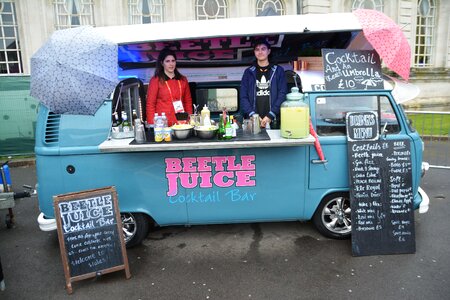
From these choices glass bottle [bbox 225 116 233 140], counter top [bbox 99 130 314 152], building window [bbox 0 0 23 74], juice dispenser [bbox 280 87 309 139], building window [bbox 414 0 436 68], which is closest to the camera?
counter top [bbox 99 130 314 152]

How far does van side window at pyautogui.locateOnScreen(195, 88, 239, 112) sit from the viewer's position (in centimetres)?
634

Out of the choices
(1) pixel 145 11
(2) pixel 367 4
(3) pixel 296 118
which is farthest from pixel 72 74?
(2) pixel 367 4

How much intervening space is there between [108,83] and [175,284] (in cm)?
221

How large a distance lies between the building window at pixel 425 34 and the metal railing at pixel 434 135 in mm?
11230


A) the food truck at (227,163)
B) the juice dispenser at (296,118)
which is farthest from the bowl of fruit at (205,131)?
the juice dispenser at (296,118)

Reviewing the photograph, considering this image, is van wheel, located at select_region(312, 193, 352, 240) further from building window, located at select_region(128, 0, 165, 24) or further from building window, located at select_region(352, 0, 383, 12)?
building window, located at select_region(352, 0, 383, 12)

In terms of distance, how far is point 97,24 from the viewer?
584 inches

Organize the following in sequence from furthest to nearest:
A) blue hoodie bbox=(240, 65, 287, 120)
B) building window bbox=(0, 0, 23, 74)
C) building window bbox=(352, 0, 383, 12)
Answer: building window bbox=(352, 0, 383, 12), building window bbox=(0, 0, 23, 74), blue hoodie bbox=(240, 65, 287, 120)

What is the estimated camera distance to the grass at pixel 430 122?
8.56 m

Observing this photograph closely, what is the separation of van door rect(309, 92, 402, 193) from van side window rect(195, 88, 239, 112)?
2.45 m

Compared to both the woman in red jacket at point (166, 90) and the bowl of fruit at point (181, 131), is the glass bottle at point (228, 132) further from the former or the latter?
the woman in red jacket at point (166, 90)

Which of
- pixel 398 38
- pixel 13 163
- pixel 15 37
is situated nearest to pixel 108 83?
pixel 398 38

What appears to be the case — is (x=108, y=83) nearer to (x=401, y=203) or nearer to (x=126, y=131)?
(x=126, y=131)

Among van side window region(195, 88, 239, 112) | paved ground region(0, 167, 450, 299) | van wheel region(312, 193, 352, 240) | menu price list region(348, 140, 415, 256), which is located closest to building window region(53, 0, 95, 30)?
van side window region(195, 88, 239, 112)
